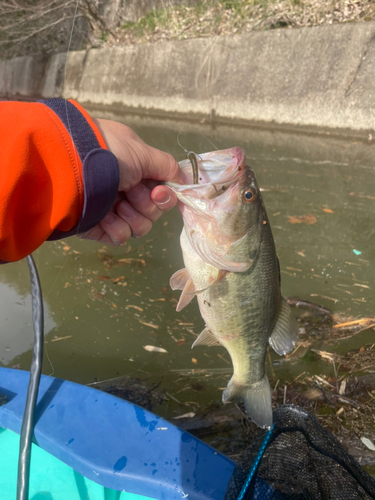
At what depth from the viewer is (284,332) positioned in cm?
207

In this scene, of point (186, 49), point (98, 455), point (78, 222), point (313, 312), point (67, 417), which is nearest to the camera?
point (78, 222)

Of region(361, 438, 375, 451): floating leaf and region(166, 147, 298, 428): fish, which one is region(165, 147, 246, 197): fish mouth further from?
region(361, 438, 375, 451): floating leaf

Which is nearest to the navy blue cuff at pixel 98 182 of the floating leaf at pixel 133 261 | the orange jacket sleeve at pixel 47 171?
the orange jacket sleeve at pixel 47 171

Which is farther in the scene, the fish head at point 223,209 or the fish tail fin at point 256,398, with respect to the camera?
the fish tail fin at point 256,398

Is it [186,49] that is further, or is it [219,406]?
[186,49]

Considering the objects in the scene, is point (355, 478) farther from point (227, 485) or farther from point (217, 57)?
point (217, 57)

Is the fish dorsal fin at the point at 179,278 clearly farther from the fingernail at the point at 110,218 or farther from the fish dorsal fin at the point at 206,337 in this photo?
the fingernail at the point at 110,218

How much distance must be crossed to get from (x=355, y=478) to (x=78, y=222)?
1764 mm

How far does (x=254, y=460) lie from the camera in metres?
1.85

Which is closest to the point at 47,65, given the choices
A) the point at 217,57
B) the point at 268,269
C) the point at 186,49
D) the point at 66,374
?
the point at 186,49

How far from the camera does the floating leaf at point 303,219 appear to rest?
17.3ft

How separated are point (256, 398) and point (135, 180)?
4.27 feet

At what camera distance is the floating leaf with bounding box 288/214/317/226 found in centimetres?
528

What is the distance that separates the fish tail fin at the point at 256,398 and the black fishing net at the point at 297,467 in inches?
3.9
